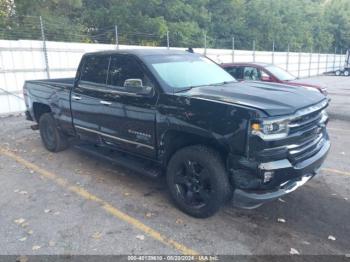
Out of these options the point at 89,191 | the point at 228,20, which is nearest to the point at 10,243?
the point at 89,191

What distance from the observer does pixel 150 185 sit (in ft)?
16.8

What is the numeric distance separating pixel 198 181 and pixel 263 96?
1.25m

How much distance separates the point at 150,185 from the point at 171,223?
118 cm

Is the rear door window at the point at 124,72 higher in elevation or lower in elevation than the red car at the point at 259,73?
higher

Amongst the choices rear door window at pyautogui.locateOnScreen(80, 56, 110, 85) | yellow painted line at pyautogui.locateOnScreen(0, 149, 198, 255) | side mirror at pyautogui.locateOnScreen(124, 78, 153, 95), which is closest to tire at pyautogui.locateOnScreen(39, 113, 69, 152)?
yellow painted line at pyautogui.locateOnScreen(0, 149, 198, 255)

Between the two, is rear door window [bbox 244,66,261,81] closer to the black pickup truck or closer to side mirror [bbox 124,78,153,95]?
the black pickup truck

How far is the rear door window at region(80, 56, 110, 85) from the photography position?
5.16 m

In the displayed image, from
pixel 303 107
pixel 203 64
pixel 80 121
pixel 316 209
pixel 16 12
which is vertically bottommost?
pixel 316 209

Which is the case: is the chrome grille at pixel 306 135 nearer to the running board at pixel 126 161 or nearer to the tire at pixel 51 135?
the running board at pixel 126 161

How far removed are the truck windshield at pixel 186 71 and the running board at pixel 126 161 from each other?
1.14m

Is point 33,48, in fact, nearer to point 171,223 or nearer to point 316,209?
point 171,223

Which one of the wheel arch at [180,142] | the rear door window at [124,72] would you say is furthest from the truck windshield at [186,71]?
the wheel arch at [180,142]

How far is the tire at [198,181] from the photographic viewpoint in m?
3.70

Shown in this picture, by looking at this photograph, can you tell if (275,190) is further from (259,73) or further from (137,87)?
(259,73)
